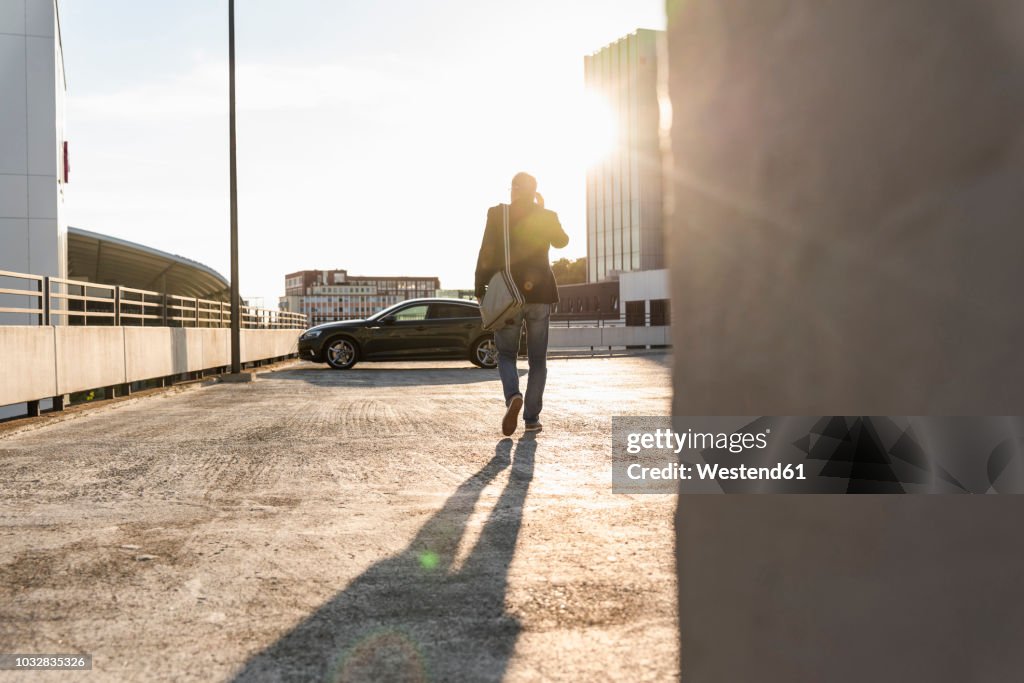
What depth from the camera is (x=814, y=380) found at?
3.59ft

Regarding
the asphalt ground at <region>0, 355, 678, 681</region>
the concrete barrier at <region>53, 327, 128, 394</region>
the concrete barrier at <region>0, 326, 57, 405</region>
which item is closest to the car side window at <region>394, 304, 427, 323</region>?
the concrete barrier at <region>53, 327, 128, 394</region>

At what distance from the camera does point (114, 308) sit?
41.8 feet

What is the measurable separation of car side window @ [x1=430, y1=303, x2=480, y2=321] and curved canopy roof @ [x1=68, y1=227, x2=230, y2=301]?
19963 mm

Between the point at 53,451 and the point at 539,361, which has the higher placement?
the point at 539,361

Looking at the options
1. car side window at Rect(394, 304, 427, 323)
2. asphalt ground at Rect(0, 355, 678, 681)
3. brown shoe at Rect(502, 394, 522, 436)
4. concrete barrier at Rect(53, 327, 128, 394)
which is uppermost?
car side window at Rect(394, 304, 427, 323)

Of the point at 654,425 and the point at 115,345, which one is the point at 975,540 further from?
the point at 115,345

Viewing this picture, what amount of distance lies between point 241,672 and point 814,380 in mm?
1687

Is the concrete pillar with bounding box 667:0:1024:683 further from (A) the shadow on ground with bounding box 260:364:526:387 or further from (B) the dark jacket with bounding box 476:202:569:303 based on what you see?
(A) the shadow on ground with bounding box 260:364:526:387

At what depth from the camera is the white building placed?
24.1 metres

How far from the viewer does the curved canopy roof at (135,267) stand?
3497 cm

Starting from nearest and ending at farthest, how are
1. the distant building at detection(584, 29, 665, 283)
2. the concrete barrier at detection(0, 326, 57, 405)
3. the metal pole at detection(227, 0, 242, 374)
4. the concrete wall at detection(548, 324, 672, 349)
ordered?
the concrete barrier at detection(0, 326, 57, 405) < the metal pole at detection(227, 0, 242, 374) < the concrete wall at detection(548, 324, 672, 349) < the distant building at detection(584, 29, 665, 283)

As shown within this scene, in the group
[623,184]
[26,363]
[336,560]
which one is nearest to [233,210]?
[26,363]

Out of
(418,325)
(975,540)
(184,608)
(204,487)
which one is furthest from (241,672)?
(418,325)

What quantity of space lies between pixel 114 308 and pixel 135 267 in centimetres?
3251
